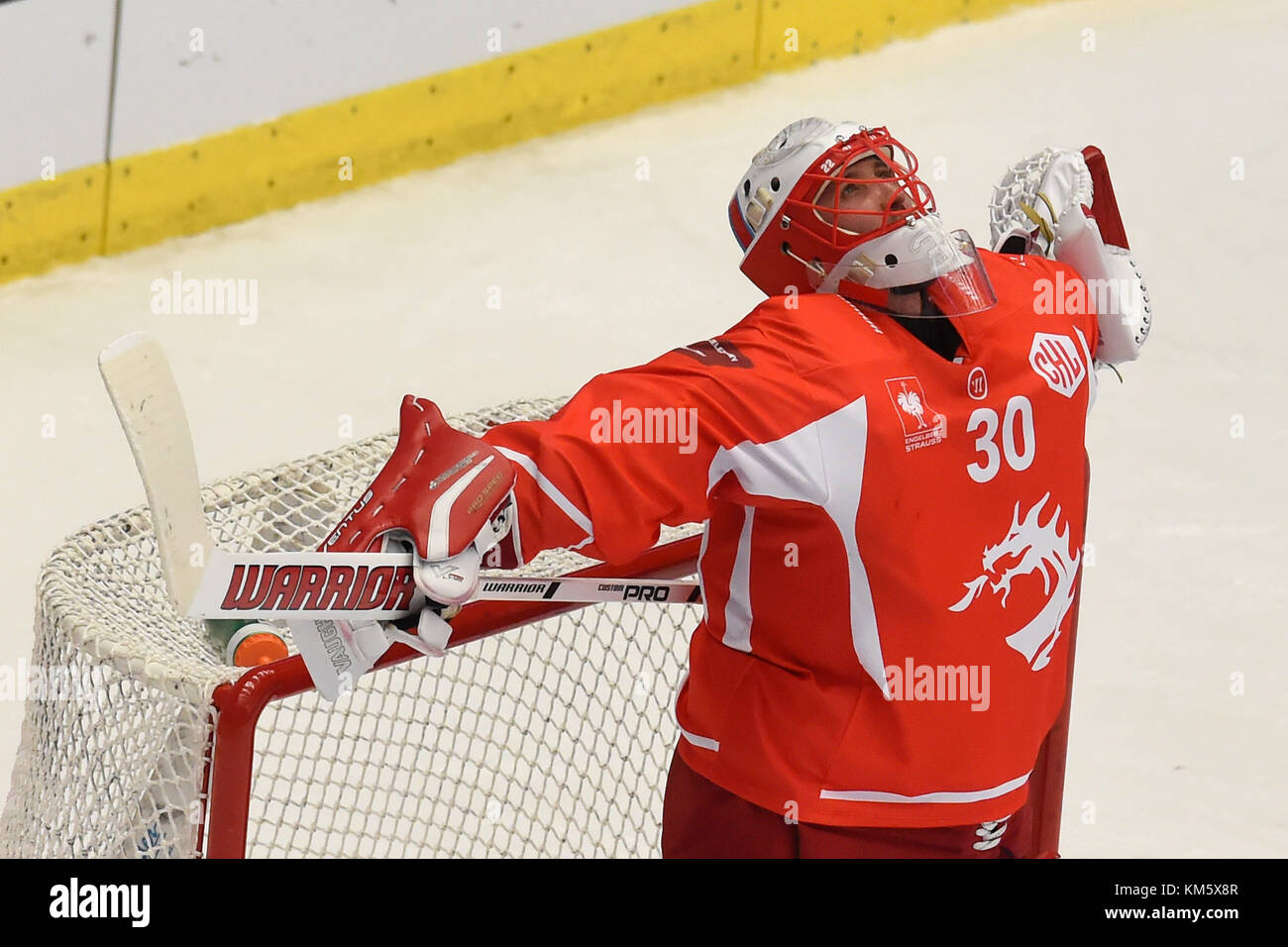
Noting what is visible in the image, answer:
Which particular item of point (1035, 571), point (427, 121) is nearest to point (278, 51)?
point (427, 121)

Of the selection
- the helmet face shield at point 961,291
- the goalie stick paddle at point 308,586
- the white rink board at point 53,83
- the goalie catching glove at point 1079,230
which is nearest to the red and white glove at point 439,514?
the goalie stick paddle at point 308,586

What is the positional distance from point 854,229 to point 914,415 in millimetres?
216

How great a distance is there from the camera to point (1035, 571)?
1979 mm

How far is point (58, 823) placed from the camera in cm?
217

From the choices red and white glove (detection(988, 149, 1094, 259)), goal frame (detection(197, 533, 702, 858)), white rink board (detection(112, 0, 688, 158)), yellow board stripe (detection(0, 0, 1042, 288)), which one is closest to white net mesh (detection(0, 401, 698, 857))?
goal frame (detection(197, 533, 702, 858))

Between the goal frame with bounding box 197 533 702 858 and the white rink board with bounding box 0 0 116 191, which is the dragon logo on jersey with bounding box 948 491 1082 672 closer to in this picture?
the goal frame with bounding box 197 533 702 858

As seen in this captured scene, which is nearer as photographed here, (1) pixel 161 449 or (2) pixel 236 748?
(1) pixel 161 449

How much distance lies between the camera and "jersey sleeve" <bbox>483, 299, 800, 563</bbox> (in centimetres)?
167

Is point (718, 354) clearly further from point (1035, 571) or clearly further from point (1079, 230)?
point (1079, 230)

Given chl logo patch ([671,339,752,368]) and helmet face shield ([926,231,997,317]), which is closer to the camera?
chl logo patch ([671,339,752,368])

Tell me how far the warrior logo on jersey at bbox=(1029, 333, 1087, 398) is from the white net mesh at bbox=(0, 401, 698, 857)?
28.9 inches

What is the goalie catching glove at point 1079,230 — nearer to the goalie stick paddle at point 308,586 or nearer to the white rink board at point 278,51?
the goalie stick paddle at point 308,586

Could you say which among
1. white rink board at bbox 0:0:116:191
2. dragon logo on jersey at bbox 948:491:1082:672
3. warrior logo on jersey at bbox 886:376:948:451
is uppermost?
white rink board at bbox 0:0:116:191
